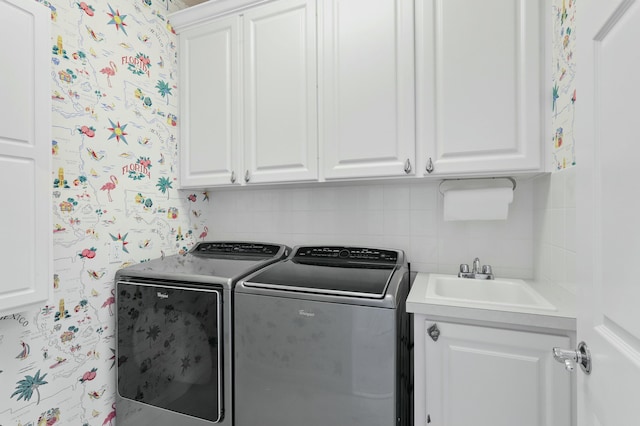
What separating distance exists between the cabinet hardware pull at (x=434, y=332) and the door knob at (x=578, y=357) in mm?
444

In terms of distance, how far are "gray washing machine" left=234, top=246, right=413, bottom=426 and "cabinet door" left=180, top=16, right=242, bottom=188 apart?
761 mm

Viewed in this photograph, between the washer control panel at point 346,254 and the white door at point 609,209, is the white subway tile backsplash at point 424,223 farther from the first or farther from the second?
the white door at point 609,209

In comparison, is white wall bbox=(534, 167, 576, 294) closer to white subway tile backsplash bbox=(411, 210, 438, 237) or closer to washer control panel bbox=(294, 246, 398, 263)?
white subway tile backsplash bbox=(411, 210, 438, 237)

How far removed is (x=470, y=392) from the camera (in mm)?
1076

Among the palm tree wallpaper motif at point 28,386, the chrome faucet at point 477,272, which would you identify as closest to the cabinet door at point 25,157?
the palm tree wallpaper motif at point 28,386

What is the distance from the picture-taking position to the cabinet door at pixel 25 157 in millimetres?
1001

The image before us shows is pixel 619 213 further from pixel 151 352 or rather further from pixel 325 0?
pixel 151 352

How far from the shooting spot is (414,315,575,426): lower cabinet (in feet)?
3.24

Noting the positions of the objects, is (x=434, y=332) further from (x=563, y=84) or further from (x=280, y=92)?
(x=280, y=92)

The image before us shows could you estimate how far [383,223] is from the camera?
175cm

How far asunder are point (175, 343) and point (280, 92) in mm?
1377

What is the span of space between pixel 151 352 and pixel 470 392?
1429mm

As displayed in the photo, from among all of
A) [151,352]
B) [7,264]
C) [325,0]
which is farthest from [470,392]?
[325,0]

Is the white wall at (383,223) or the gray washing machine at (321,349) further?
the white wall at (383,223)
